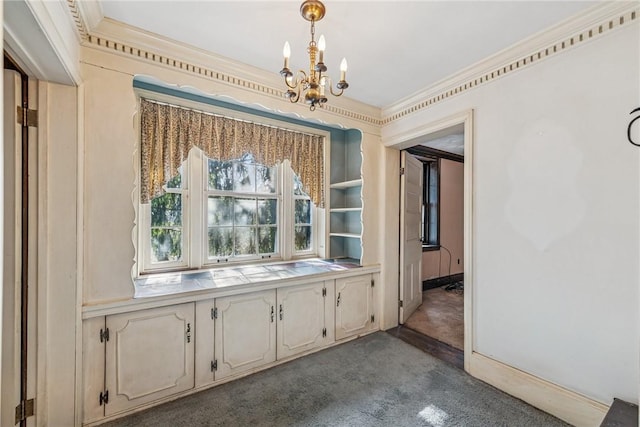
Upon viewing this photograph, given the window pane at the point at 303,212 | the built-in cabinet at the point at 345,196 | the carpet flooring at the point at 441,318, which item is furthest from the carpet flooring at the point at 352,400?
the window pane at the point at 303,212

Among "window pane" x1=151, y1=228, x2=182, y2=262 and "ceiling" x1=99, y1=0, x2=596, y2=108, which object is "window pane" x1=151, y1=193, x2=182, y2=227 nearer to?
"window pane" x1=151, y1=228, x2=182, y2=262

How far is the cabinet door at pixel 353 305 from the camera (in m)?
2.99

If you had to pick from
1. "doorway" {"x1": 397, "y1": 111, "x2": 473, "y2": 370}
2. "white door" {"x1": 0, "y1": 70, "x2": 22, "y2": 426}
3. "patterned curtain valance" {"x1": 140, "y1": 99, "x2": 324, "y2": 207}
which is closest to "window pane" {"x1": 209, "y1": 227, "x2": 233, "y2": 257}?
"patterned curtain valance" {"x1": 140, "y1": 99, "x2": 324, "y2": 207}

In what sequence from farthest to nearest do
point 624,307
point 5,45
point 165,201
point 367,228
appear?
point 367,228 < point 165,201 < point 624,307 < point 5,45

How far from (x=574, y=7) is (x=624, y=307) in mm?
1766

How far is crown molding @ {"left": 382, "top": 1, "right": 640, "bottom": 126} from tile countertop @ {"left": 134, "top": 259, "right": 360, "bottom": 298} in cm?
186

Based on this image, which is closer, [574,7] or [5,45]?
[5,45]

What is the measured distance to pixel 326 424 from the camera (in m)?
1.92

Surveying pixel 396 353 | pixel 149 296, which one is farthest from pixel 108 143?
pixel 396 353

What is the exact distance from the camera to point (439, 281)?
205 inches

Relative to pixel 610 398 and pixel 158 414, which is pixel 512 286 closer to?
pixel 610 398

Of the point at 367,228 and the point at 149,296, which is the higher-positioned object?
the point at 367,228

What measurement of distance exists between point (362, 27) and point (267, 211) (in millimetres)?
1972

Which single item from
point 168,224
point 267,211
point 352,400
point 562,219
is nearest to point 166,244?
point 168,224
